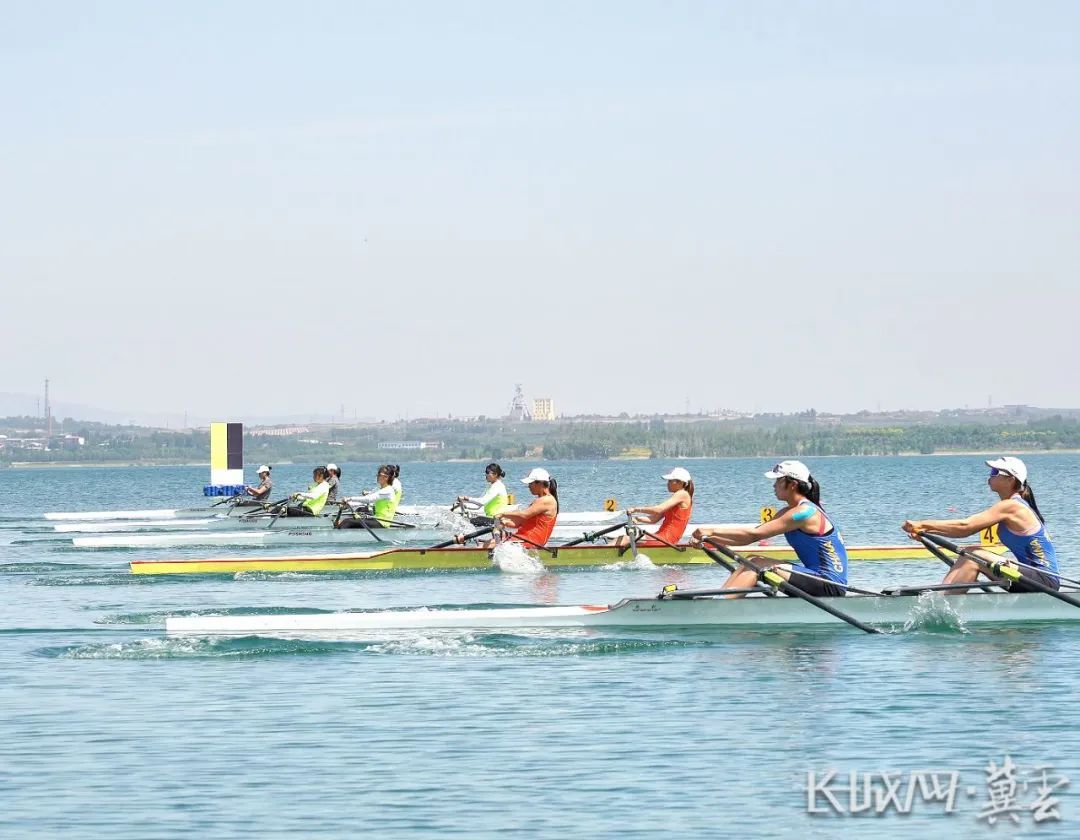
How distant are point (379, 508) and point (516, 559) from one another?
732 centimetres

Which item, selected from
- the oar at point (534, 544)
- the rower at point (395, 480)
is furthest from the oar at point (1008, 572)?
the rower at point (395, 480)

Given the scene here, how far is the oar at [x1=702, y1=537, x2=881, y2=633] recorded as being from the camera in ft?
60.5

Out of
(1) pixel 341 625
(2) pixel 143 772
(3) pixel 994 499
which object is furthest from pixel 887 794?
(3) pixel 994 499

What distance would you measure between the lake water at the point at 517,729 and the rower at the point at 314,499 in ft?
47.1

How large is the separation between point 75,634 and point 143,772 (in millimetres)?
8264

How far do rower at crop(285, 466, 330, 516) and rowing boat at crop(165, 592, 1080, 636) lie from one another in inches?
697

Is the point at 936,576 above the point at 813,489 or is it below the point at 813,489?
below

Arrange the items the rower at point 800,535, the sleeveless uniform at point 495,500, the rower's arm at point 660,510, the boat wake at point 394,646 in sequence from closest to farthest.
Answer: the rower at point 800,535 < the boat wake at point 394,646 < the rower's arm at point 660,510 < the sleeveless uniform at point 495,500

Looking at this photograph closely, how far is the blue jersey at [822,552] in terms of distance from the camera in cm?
1842

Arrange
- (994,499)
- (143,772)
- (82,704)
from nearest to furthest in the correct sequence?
1. (143,772)
2. (82,704)
3. (994,499)

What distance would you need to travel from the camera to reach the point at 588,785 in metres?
12.3

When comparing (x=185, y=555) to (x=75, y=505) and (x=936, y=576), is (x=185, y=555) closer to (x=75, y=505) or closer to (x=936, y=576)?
(x=936, y=576)

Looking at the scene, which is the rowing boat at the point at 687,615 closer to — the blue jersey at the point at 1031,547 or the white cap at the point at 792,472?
the blue jersey at the point at 1031,547

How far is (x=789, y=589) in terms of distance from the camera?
18.6 m
